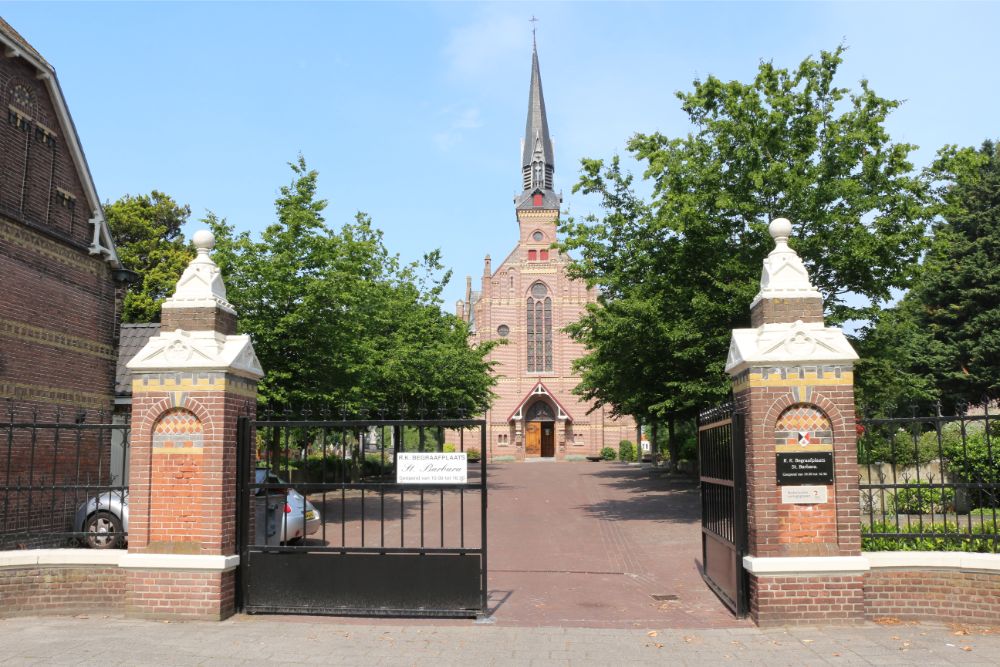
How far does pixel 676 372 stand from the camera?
17.2m

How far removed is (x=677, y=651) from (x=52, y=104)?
575 inches

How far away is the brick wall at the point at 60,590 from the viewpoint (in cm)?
806

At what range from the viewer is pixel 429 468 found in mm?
8008

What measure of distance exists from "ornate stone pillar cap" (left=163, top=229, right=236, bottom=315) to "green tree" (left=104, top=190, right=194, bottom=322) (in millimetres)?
25877

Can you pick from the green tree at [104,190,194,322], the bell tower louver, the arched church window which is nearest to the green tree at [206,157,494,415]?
the green tree at [104,190,194,322]

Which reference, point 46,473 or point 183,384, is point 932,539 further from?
point 46,473

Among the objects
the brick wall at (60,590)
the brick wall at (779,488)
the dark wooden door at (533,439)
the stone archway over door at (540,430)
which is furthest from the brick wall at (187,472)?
the dark wooden door at (533,439)

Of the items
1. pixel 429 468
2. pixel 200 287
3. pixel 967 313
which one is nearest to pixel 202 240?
pixel 200 287

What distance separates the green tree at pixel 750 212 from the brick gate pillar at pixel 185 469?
357 inches

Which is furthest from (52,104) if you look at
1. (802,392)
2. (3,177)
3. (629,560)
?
(802,392)

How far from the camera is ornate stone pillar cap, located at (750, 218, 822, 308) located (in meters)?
7.82

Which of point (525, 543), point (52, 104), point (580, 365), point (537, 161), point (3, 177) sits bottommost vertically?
point (525, 543)

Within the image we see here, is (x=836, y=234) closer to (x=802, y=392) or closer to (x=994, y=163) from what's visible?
(x=802, y=392)

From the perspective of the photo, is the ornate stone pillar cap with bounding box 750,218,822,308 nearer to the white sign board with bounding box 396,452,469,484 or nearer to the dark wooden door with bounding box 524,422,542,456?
the white sign board with bounding box 396,452,469,484
